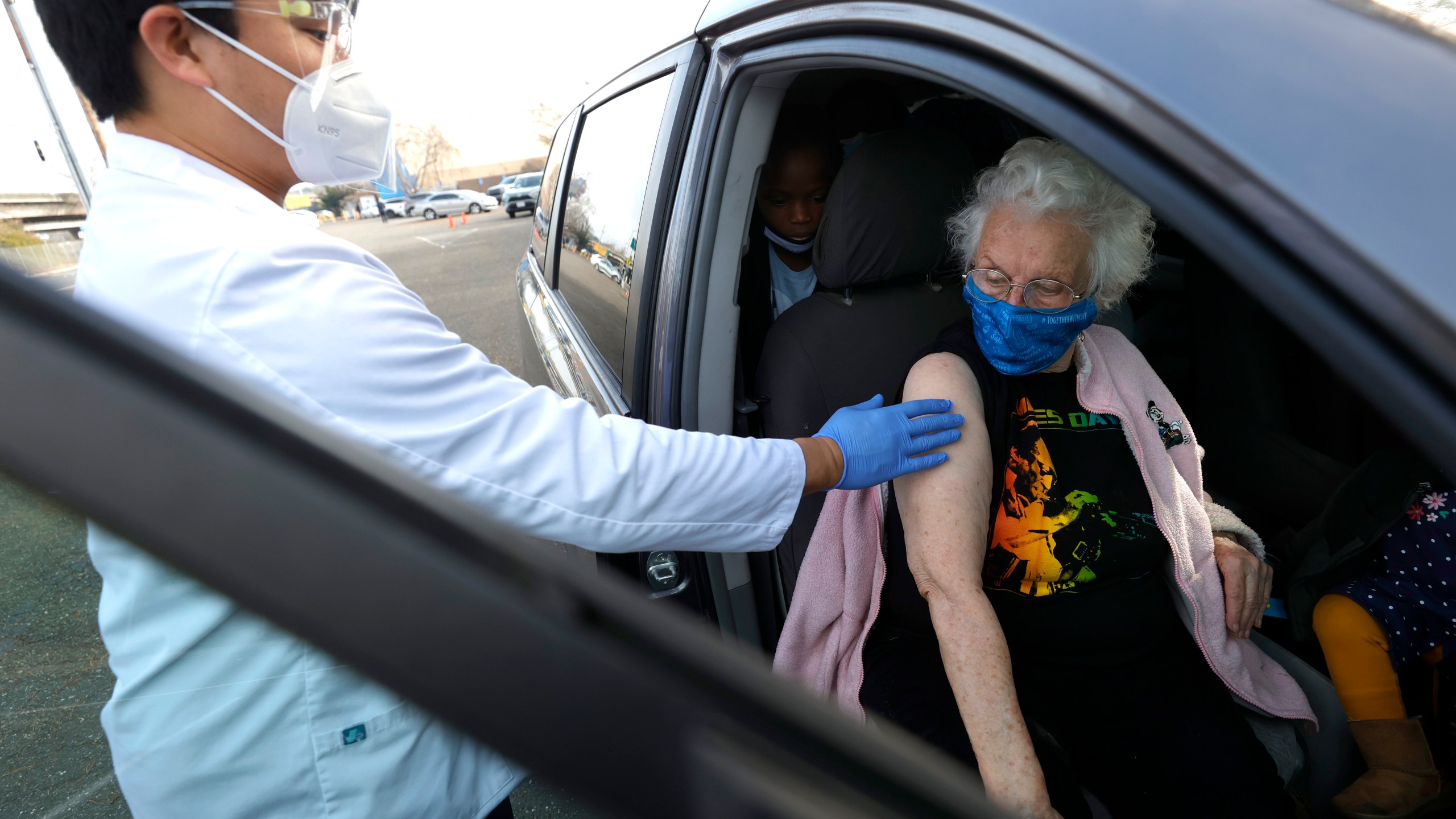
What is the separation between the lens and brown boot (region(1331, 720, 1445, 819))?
146 centimetres

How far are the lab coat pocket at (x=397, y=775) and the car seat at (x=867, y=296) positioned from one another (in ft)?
3.12

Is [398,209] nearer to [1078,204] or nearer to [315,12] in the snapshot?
[315,12]

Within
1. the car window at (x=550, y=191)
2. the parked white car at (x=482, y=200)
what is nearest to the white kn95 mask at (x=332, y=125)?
the car window at (x=550, y=191)

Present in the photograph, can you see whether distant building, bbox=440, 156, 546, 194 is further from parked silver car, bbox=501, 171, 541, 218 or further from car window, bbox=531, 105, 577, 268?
car window, bbox=531, 105, 577, 268

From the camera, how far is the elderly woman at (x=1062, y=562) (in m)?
1.41

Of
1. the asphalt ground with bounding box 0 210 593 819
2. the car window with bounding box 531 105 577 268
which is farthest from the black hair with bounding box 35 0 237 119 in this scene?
the car window with bounding box 531 105 577 268

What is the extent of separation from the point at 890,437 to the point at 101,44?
1.29 m

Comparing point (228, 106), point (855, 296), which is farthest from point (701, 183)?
point (228, 106)

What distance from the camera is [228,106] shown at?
1023mm

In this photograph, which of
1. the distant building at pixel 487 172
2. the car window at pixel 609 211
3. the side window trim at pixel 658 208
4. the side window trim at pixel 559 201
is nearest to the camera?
the side window trim at pixel 658 208

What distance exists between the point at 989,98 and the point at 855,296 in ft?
3.09

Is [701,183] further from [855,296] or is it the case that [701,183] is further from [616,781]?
[616,781]

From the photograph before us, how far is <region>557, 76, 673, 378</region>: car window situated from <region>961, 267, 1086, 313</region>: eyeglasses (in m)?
0.92

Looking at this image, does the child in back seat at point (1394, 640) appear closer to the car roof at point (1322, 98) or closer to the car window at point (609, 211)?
the car roof at point (1322, 98)
